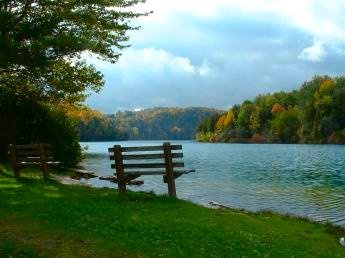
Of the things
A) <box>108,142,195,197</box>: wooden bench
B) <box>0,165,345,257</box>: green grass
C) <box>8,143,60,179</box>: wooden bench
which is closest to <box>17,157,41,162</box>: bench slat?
<box>8,143,60,179</box>: wooden bench

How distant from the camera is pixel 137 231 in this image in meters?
14.2

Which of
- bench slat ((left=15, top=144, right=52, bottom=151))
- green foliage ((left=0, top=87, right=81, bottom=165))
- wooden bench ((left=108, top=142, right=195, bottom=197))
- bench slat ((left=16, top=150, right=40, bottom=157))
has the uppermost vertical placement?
green foliage ((left=0, top=87, right=81, bottom=165))

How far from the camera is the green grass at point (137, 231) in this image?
12102 mm

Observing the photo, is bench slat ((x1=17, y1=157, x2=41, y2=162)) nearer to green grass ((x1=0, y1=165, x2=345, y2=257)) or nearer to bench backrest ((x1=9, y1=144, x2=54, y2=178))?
bench backrest ((x1=9, y1=144, x2=54, y2=178))

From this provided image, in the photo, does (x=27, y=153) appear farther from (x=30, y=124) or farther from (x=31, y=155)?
(x=30, y=124)

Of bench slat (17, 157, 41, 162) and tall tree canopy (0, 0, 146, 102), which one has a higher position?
tall tree canopy (0, 0, 146, 102)

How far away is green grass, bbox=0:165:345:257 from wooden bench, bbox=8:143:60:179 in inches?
217

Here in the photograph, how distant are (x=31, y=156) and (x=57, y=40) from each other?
6.82m

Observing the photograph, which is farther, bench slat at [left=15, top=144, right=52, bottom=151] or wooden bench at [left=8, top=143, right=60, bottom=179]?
bench slat at [left=15, top=144, right=52, bottom=151]

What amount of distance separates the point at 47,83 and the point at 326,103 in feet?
494

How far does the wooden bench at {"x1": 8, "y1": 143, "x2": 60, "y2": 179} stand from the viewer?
27047 mm

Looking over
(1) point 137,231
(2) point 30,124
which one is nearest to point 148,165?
(1) point 137,231

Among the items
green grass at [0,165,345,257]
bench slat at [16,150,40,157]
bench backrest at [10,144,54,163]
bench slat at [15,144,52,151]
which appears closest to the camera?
green grass at [0,165,345,257]

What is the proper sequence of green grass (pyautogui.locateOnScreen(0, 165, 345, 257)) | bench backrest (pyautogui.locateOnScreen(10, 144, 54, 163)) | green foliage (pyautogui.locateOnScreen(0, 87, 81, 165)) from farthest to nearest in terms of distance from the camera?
green foliage (pyautogui.locateOnScreen(0, 87, 81, 165))
bench backrest (pyautogui.locateOnScreen(10, 144, 54, 163))
green grass (pyautogui.locateOnScreen(0, 165, 345, 257))
